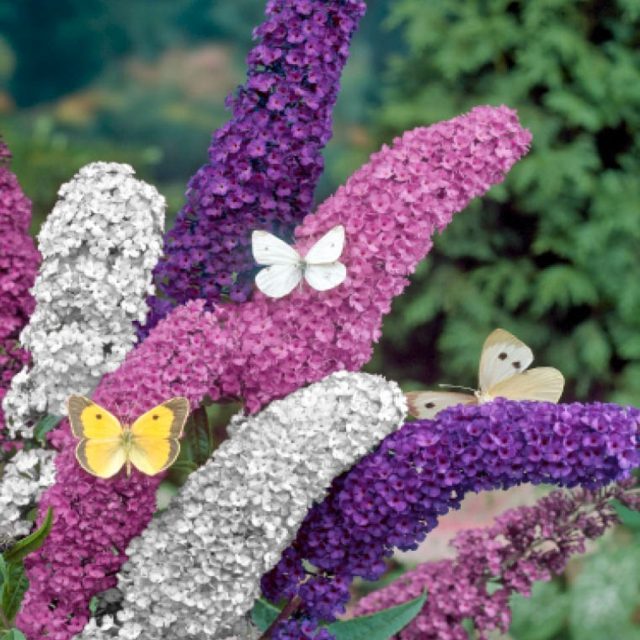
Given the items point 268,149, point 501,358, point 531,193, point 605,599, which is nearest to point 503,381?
point 501,358

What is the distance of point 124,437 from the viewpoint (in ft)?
4.54

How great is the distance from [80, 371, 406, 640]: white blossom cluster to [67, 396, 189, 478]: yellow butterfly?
0.27ft

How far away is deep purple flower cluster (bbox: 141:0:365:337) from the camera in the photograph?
153 cm

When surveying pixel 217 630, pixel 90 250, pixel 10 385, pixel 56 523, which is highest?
pixel 90 250

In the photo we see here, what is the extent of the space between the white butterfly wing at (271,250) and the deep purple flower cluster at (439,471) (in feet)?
0.84

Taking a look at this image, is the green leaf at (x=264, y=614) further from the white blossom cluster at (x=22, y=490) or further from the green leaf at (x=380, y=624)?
the white blossom cluster at (x=22, y=490)

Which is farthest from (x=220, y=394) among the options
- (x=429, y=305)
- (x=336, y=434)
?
(x=429, y=305)

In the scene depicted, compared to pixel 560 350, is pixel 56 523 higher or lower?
higher

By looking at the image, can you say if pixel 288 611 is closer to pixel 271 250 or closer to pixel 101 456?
pixel 101 456

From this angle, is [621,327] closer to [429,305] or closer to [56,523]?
[429,305]

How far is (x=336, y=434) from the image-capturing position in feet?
4.65

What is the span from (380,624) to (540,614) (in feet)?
5.91

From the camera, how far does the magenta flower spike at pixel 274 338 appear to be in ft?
4.71

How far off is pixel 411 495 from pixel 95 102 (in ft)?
23.8
